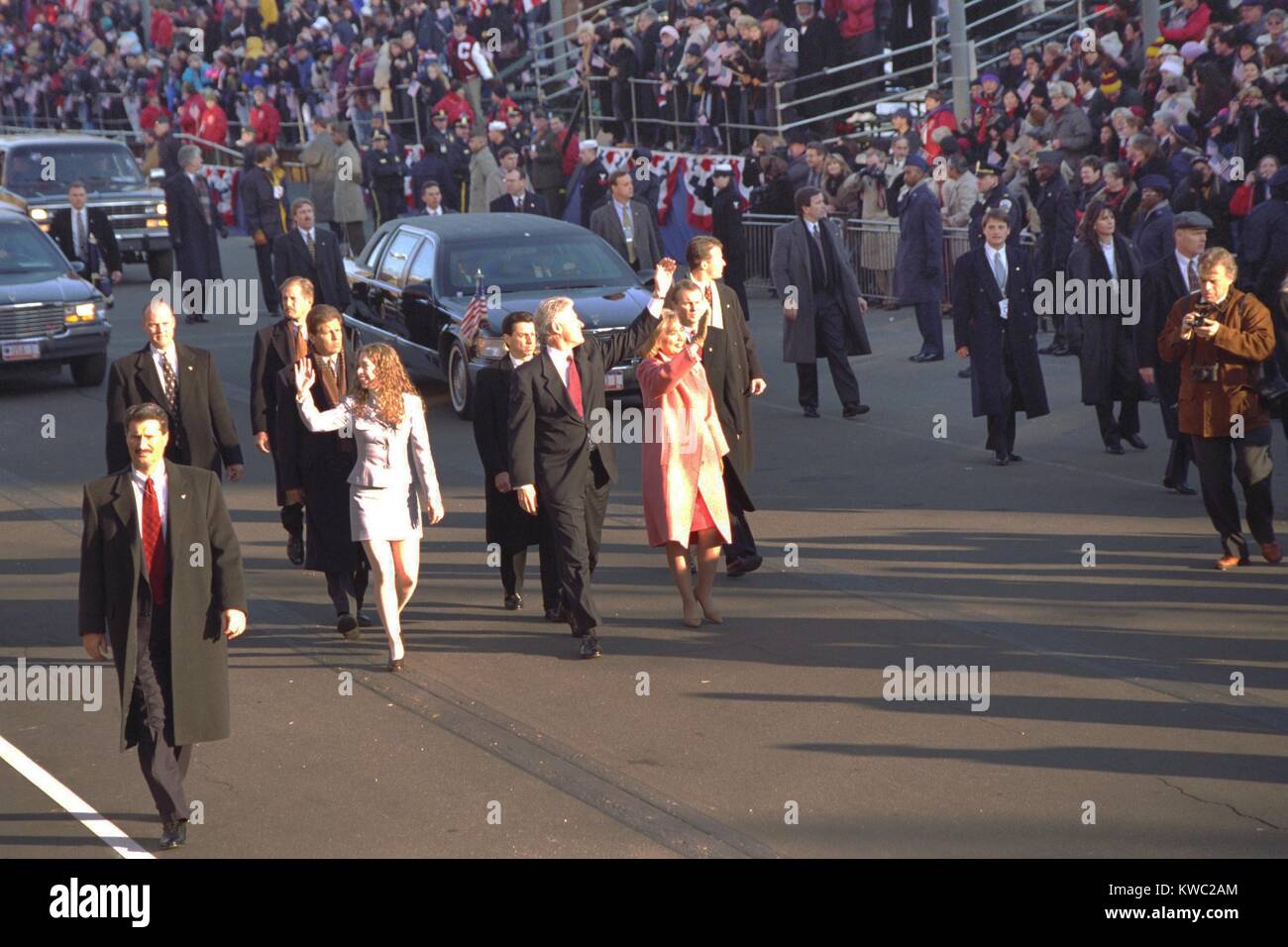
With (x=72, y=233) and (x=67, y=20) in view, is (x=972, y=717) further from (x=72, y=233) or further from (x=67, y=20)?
(x=67, y=20)

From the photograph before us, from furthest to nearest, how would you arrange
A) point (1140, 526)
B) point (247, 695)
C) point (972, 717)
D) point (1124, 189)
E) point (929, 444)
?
1. point (1124, 189)
2. point (929, 444)
3. point (1140, 526)
4. point (247, 695)
5. point (972, 717)

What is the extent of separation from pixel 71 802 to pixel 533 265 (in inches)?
376

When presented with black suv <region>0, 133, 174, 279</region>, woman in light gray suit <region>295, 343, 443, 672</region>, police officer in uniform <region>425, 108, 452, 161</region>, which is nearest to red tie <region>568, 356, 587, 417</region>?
→ woman in light gray suit <region>295, 343, 443, 672</region>

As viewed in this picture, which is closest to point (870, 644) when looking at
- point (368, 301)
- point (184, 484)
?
point (184, 484)

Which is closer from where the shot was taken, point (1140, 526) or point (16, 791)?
point (16, 791)

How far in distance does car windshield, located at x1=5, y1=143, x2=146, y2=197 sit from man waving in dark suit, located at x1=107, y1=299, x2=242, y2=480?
18305 millimetres

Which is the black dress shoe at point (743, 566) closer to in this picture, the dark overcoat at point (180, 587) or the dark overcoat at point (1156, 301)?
the dark overcoat at point (1156, 301)

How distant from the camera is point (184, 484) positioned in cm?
705

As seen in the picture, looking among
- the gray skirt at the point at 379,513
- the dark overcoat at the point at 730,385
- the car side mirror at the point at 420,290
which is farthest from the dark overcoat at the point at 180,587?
the car side mirror at the point at 420,290

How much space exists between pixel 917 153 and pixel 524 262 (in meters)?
5.32

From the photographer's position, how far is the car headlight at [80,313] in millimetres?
18109

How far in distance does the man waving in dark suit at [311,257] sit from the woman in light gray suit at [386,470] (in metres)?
8.47

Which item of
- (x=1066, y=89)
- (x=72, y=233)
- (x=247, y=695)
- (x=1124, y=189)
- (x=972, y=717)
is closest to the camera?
(x=972, y=717)

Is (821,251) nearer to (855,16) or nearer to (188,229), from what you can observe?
(188,229)
